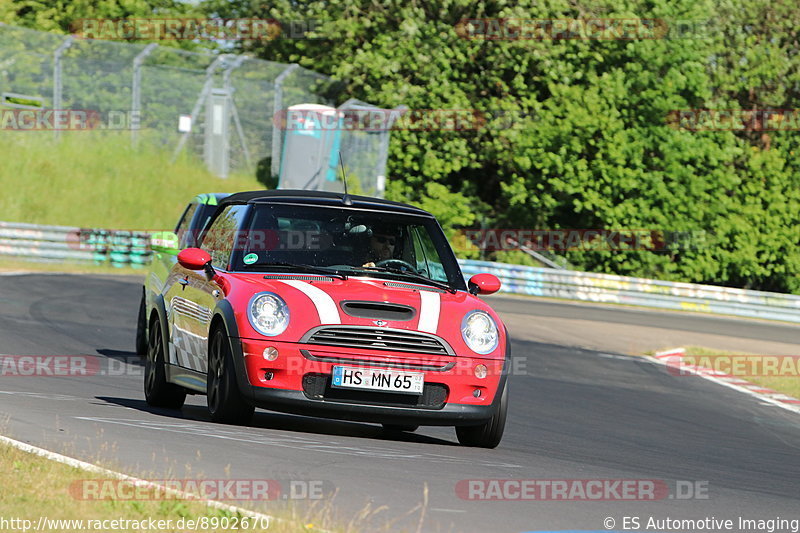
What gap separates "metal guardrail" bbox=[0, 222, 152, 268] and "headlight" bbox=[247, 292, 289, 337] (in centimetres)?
2172

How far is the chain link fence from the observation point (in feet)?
106

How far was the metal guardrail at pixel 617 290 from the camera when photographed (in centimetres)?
3606

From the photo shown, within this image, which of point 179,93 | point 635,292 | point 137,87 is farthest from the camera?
point 635,292

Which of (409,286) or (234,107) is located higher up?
(409,286)

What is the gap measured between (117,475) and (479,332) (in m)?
3.35

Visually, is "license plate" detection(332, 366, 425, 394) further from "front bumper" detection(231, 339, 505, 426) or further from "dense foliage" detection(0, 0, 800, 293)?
"dense foliage" detection(0, 0, 800, 293)

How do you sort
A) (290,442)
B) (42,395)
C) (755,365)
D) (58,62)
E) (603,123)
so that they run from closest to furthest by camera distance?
1. (290,442)
2. (42,395)
3. (755,365)
4. (58,62)
5. (603,123)

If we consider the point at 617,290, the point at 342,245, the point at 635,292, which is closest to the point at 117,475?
the point at 342,245

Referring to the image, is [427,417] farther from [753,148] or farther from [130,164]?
[753,148]

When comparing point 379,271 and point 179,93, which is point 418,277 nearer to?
point 379,271

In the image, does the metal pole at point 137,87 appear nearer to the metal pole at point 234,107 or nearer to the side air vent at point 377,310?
the metal pole at point 234,107

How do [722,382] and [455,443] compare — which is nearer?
[455,443]

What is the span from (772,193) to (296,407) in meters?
36.5

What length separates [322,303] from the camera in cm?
835
